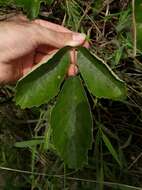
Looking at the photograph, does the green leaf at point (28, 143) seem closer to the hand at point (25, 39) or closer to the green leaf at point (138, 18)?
the hand at point (25, 39)

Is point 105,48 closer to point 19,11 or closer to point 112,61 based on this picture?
point 112,61

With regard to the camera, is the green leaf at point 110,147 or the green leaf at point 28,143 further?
the green leaf at point 28,143

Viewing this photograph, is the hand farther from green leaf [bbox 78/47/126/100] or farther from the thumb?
green leaf [bbox 78/47/126/100]

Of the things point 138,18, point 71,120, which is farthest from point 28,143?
point 138,18

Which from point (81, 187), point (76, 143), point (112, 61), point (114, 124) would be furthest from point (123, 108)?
point (76, 143)

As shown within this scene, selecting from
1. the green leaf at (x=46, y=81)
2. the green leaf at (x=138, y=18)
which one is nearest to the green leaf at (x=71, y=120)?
the green leaf at (x=46, y=81)
